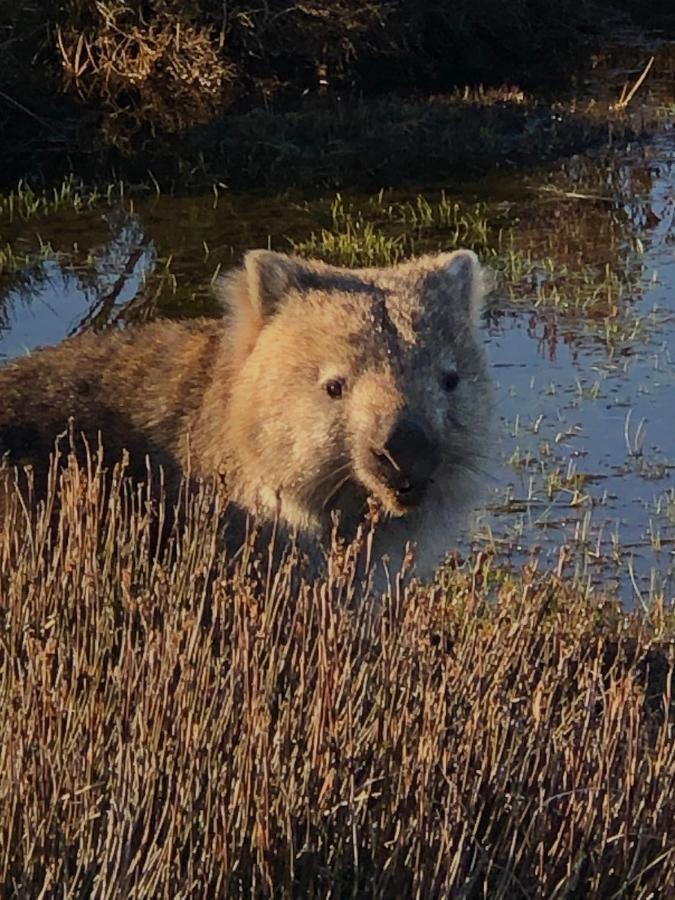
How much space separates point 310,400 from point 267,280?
597mm

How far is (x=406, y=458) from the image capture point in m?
5.34

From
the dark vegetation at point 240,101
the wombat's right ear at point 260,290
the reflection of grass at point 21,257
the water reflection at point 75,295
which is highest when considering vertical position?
the wombat's right ear at point 260,290

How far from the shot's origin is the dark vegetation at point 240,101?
17375 millimetres

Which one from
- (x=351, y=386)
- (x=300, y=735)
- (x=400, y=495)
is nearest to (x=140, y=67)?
(x=351, y=386)

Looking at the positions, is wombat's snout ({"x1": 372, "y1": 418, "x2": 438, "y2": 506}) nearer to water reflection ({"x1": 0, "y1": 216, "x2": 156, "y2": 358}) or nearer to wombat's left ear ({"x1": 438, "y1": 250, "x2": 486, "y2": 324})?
wombat's left ear ({"x1": 438, "y1": 250, "x2": 486, "y2": 324})

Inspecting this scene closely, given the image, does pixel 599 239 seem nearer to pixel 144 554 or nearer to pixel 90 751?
pixel 144 554

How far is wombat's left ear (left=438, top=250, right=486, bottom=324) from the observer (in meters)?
6.08

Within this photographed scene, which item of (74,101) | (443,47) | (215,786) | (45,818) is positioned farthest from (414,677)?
(443,47)

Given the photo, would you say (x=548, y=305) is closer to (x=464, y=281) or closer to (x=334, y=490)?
(x=464, y=281)

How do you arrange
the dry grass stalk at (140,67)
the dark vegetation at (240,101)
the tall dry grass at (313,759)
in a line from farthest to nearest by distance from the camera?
1. the dry grass stalk at (140,67)
2. the dark vegetation at (240,101)
3. the tall dry grass at (313,759)

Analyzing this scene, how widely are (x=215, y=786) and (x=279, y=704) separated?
1.19 feet

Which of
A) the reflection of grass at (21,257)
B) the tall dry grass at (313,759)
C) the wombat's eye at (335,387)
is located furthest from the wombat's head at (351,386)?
the reflection of grass at (21,257)

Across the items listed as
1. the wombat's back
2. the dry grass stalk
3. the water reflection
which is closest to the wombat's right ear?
the wombat's back

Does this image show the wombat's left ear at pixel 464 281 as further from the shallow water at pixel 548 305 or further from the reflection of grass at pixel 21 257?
the reflection of grass at pixel 21 257
